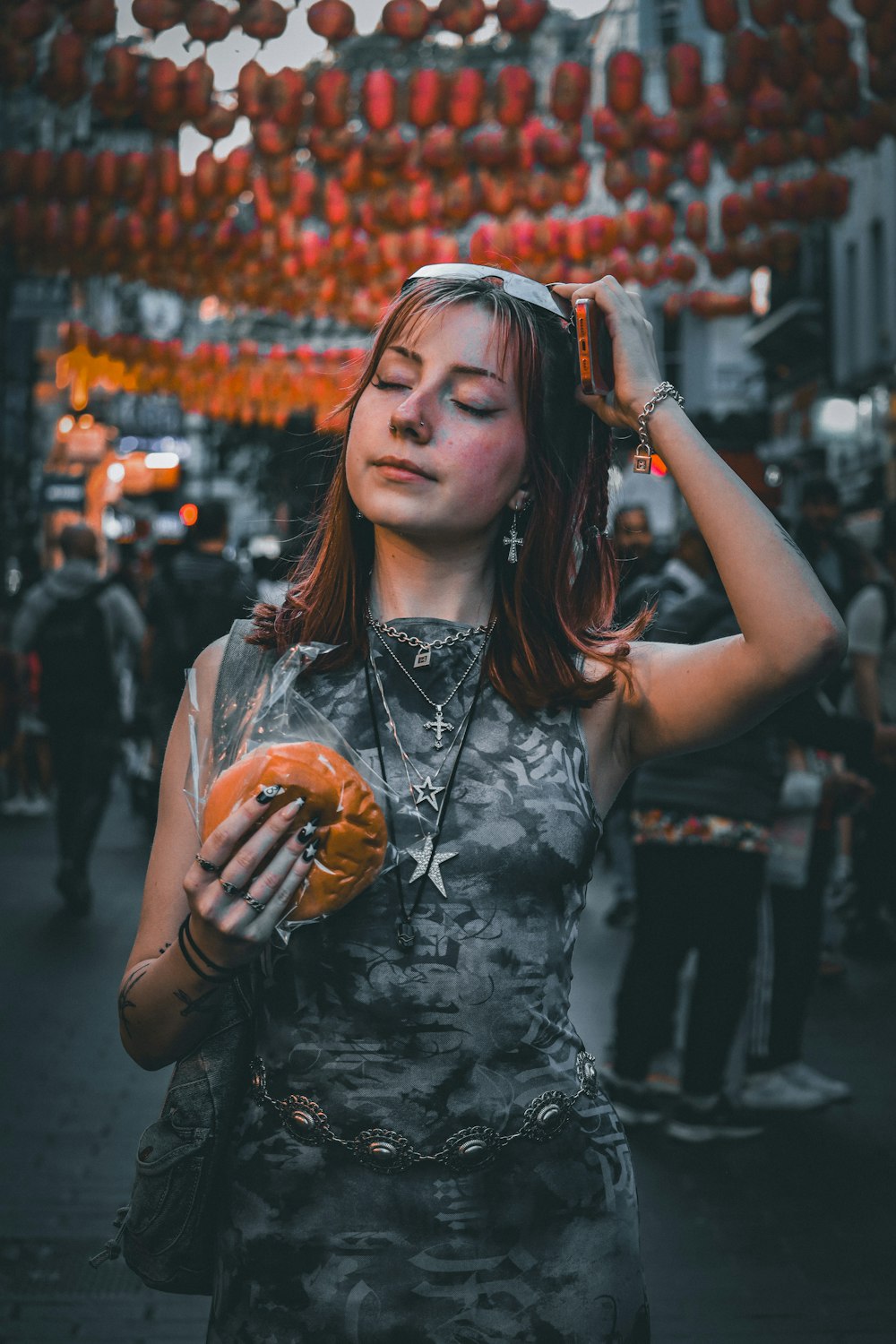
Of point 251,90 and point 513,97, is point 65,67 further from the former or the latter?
point 513,97

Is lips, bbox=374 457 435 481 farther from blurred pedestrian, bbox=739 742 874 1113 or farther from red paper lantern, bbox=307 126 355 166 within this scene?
red paper lantern, bbox=307 126 355 166

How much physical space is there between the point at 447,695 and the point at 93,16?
27.7ft

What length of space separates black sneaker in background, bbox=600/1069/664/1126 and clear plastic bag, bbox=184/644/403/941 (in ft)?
12.7

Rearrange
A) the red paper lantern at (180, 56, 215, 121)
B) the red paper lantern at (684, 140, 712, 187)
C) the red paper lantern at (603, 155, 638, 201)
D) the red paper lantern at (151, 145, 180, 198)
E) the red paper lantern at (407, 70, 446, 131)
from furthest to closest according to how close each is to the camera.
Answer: the red paper lantern at (684, 140, 712, 187)
the red paper lantern at (603, 155, 638, 201)
the red paper lantern at (151, 145, 180, 198)
the red paper lantern at (407, 70, 446, 131)
the red paper lantern at (180, 56, 215, 121)

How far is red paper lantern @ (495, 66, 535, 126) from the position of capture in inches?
448

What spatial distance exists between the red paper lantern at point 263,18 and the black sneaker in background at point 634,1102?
280 inches

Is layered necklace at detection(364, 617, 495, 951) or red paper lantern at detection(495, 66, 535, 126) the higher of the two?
red paper lantern at detection(495, 66, 535, 126)

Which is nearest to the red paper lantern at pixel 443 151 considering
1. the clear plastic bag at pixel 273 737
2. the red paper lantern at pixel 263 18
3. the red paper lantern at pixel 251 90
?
the red paper lantern at pixel 251 90

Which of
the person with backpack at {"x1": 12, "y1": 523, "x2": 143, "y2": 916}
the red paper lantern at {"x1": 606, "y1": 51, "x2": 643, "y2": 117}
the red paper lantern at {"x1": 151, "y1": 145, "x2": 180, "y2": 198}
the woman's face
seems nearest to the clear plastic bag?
the woman's face

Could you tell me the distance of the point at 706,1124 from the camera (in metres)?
5.43

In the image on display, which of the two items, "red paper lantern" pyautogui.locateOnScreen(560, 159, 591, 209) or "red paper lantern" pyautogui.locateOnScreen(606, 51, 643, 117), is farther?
"red paper lantern" pyautogui.locateOnScreen(560, 159, 591, 209)

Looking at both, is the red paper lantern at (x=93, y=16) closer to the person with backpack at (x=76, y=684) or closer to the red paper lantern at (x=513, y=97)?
the person with backpack at (x=76, y=684)

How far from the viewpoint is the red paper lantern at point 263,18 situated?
989 cm

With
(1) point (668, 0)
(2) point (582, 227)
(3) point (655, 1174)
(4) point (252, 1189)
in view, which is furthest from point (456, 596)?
(2) point (582, 227)
